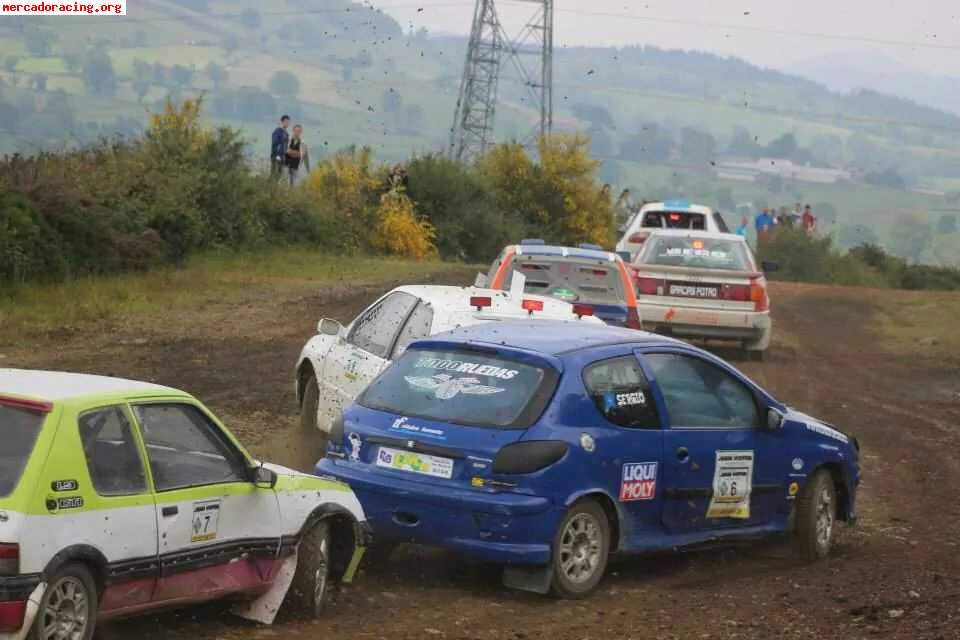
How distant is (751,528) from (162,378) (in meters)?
7.86

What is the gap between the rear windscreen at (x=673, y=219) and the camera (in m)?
31.7

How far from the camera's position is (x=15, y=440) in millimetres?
6938

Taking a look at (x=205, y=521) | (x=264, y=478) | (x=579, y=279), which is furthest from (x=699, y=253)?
(x=205, y=521)

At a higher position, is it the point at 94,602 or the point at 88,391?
the point at 88,391

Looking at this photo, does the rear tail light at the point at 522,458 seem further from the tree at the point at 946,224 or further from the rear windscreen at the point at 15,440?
the tree at the point at 946,224

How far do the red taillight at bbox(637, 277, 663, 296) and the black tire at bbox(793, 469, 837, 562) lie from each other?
10003mm

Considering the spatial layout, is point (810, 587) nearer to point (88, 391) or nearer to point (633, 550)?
point (633, 550)

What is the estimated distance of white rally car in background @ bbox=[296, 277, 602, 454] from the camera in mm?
12180

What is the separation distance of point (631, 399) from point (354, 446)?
1.68 m

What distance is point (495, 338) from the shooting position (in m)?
9.93

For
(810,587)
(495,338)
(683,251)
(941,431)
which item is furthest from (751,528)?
(683,251)

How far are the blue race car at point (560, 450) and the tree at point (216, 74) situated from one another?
459ft

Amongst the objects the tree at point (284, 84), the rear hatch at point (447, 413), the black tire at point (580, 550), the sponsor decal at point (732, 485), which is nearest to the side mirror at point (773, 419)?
the sponsor decal at point (732, 485)

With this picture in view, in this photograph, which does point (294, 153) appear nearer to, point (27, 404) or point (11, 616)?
point (27, 404)
